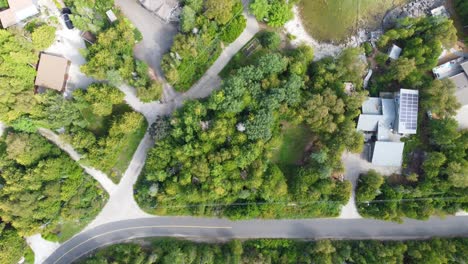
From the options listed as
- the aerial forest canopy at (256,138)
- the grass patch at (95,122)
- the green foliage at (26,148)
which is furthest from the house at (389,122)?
the green foliage at (26,148)

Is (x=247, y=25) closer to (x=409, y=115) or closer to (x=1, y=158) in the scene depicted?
(x=409, y=115)

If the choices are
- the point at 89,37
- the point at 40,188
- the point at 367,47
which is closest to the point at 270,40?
Answer: the point at 367,47

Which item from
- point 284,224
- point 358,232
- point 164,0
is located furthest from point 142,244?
point 164,0

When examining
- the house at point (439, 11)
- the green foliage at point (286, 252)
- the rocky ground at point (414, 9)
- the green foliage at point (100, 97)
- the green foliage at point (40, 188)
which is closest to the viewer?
the green foliage at point (40, 188)

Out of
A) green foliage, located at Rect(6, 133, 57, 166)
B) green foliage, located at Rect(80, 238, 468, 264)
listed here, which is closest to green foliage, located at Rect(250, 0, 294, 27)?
green foliage, located at Rect(80, 238, 468, 264)

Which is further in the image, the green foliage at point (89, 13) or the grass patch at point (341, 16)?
the grass patch at point (341, 16)

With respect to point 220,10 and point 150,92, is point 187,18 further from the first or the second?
point 150,92

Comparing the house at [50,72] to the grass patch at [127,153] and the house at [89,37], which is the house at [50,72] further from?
the grass patch at [127,153]

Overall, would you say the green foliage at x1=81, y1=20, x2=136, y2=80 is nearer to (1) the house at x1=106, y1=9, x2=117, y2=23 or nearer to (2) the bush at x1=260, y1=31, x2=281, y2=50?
(1) the house at x1=106, y1=9, x2=117, y2=23
